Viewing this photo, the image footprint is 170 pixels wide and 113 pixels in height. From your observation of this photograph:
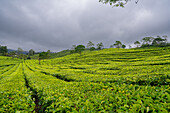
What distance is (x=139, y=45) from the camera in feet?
388

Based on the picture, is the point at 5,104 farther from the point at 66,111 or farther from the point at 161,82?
the point at 161,82

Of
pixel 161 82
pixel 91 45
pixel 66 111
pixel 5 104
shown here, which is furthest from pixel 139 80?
pixel 91 45

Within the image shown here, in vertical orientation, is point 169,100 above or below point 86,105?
above

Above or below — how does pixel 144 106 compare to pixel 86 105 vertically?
above

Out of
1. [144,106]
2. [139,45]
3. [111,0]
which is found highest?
[139,45]

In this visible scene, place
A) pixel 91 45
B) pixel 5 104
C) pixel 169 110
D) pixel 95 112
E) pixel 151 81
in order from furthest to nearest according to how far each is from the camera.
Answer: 1. pixel 91 45
2. pixel 151 81
3. pixel 5 104
4. pixel 95 112
5. pixel 169 110

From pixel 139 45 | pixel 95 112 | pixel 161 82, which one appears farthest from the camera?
pixel 139 45

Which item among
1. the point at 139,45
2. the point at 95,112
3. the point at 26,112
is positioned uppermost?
the point at 139,45

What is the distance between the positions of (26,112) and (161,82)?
945 cm

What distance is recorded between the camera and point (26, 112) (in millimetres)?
3943

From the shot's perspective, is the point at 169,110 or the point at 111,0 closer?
the point at 169,110

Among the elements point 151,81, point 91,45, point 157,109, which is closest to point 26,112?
point 157,109

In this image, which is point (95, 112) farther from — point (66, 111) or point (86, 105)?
point (66, 111)

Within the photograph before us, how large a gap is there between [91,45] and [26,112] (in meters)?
127
